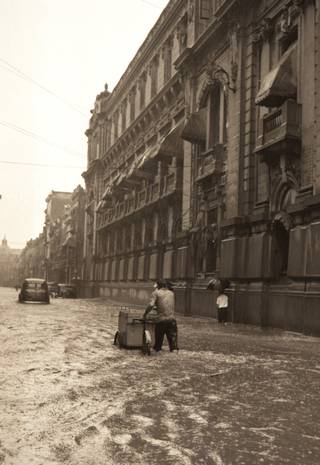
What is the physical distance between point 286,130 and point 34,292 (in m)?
21.8

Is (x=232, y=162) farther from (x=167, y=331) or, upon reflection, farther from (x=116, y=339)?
(x=167, y=331)

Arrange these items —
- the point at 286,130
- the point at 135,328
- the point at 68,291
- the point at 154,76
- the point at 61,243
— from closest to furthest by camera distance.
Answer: the point at 135,328 → the point at 286,130 → the point at 154,76 → the point at 68,291 → the point at 61,243

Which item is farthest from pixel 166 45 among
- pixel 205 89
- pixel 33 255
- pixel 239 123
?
pixel 33 255

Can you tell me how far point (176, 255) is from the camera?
2808 cm

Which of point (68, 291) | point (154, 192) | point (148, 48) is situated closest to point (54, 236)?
point (68, 291)

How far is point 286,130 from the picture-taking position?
17.5 metres

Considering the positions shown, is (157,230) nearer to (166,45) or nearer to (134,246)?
(134,246)

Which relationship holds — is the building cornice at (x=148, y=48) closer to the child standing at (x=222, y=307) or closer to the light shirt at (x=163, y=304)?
the child standing at (x=222, y=307)

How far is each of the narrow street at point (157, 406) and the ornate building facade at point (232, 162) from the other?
6754 mm

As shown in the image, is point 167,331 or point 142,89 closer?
point 167,331

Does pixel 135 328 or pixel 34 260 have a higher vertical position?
pixel 34 260

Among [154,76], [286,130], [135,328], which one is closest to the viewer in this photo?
[135,328]

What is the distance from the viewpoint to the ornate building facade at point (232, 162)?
17250 millimetres

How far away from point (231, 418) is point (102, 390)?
1873 millimetres
